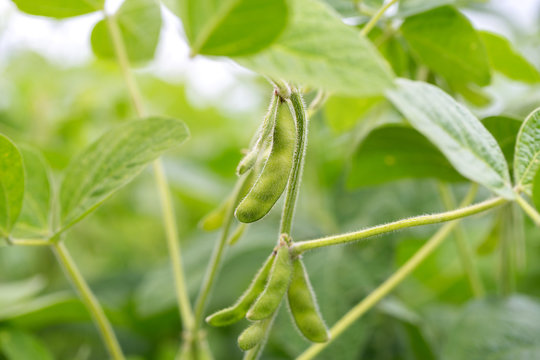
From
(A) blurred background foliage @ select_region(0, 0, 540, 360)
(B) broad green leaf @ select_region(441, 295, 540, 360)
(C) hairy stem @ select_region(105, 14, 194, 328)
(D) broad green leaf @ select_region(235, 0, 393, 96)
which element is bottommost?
(A) blurred background foliage @ select_region(0, 0, 540, 360)

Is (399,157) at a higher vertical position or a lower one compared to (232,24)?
lower

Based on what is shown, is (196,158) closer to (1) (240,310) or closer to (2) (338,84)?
(1) (240,310)

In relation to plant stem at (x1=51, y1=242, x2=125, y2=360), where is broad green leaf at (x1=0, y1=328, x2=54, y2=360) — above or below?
below

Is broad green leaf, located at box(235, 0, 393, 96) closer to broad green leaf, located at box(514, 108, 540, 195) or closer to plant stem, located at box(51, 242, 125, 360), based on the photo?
broad green leaf, located at box(514, 108, 540, 195)

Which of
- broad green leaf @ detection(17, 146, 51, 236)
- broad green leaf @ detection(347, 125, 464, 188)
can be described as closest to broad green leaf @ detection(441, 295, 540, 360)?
broad green leaf @ detection(347, 125, 464, 188)

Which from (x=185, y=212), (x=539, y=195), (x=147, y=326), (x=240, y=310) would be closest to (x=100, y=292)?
(x=147, y=326)

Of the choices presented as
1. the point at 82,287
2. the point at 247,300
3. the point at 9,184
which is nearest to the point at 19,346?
the point at 82,287

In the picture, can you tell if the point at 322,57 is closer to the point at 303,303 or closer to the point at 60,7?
the point at 303,303

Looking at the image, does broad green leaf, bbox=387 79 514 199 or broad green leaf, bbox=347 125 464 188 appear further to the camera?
broad green leaf, bbox=347 125 464 188
